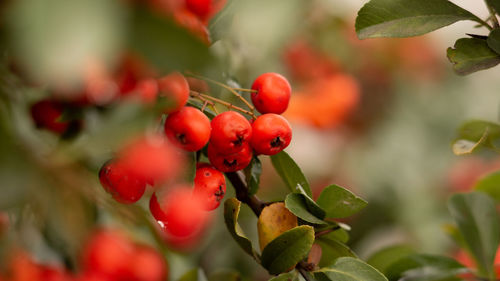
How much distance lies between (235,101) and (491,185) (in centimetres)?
32

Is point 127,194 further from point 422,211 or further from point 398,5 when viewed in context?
point 422,211

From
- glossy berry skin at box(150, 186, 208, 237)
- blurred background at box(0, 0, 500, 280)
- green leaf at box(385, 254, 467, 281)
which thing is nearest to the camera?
blurred background at box(0, 0, 500, 280)

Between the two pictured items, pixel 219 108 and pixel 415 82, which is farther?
pixel 415 82

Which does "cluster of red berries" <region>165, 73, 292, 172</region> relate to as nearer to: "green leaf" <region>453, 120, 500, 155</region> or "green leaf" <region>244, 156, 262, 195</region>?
"green leaf" <region>244, 156, 262, 195</region>

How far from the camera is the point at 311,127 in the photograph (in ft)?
4.87

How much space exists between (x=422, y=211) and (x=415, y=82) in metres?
0.56

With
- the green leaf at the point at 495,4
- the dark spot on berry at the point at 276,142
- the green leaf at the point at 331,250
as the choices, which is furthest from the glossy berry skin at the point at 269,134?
the green leaf at the point at 495,4

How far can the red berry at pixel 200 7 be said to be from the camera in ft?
1.41

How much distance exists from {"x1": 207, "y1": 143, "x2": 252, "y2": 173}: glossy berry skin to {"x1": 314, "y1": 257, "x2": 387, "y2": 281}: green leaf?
0.12 meters

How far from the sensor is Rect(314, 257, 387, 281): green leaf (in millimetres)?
433

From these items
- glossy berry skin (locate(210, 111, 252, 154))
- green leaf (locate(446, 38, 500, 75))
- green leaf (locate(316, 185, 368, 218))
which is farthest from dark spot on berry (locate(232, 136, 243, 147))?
green leaf (locate(446, 38, 500, 75))

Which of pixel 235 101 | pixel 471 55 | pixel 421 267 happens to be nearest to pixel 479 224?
pixel 421 267

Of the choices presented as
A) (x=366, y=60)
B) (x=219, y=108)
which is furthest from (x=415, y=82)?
(x=219, y=108)

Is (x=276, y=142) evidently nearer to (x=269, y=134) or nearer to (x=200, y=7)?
(x=269, y=134)
